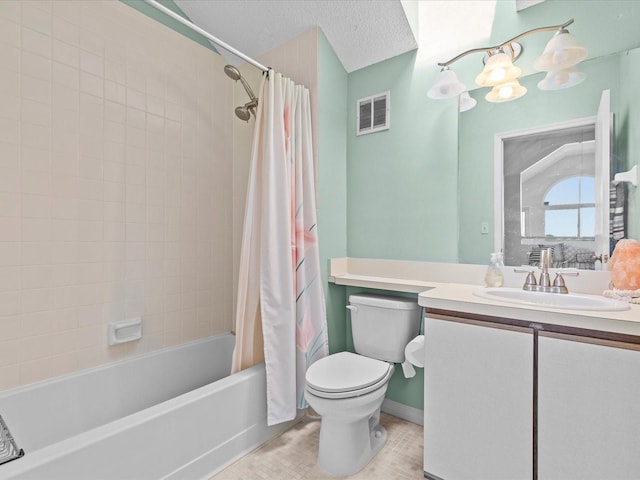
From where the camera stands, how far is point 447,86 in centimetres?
171

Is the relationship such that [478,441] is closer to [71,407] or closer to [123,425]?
[123,425]

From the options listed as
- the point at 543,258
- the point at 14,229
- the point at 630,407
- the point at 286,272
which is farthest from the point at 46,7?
the point at 630,407

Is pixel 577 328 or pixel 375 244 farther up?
pixel 375 244

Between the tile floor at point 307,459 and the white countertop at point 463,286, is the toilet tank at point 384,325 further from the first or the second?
the tile floor at point 307,459

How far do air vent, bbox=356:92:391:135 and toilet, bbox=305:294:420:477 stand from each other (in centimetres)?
111

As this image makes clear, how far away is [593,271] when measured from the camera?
4.69ft

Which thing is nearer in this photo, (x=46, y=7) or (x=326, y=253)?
(x=46, y=7)

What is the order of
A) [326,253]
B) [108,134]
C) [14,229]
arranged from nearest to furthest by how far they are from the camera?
[14,229], [108,134], [326,253]

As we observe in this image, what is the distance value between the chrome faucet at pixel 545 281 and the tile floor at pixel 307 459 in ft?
3.35

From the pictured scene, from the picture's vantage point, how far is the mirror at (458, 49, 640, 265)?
140cm

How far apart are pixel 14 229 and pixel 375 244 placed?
6.18ft

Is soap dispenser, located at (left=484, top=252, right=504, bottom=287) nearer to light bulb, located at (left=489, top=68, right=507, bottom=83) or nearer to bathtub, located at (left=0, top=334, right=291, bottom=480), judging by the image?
light bulb, located at (left=489, top=68, right=507, bottom=83)

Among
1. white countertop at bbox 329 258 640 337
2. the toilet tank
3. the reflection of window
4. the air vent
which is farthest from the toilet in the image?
the air vent

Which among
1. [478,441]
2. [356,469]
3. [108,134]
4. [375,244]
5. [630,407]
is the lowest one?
[356,469]
